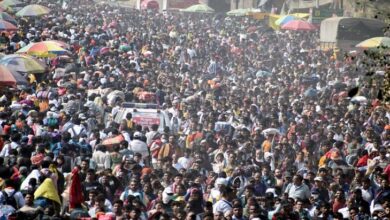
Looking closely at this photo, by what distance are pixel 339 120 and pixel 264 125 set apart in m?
1.62

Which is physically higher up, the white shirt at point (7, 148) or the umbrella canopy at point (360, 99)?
the white shirt at point (7, 148)

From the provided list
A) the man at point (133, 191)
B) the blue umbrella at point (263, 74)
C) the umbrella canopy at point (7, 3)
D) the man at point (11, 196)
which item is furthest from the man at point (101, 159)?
the umbrella canopy at point (7, 3)

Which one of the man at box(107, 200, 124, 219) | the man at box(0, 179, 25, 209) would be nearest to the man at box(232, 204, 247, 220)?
the man at box(107, 200, 124, 219)

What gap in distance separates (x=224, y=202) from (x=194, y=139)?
589cm

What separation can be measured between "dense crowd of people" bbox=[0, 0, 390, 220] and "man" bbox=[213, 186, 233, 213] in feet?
0.09

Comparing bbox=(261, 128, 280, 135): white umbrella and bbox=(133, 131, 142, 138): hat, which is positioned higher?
bbox=(133, 131, 142, 138): hat

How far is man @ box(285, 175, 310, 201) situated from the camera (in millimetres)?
14531

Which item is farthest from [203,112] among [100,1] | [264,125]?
[100,1]

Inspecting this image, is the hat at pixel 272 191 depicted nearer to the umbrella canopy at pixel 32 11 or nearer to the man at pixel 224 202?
the man at pixel 224 202

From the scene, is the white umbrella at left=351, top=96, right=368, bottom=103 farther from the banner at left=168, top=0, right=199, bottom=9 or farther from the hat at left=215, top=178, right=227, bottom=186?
the banner at left=168, top=0, right=199, bottom=9

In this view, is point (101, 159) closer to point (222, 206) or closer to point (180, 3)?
point (222, 206)

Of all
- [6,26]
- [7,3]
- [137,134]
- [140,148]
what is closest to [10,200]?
[140,148]

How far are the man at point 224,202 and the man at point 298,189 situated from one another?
3.45ft

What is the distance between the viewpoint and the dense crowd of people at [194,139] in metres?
13.4
